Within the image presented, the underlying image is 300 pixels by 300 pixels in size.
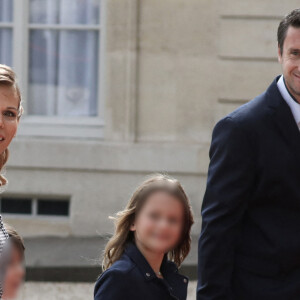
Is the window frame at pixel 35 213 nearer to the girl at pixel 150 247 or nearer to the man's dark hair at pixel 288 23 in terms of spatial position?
the girl at pixel 150 247

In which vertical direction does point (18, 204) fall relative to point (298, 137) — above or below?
below

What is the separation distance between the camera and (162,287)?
3367mm

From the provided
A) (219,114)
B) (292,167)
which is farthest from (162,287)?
(219,114)

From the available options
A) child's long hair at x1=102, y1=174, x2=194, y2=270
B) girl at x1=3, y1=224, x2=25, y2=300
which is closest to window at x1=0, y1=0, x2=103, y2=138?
child's long hair at x1=102, y1=174, x2=194, y2=270

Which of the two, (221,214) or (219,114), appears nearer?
(221,214)

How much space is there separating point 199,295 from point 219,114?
5346 millimetres

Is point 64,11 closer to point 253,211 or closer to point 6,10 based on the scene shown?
point 6,10

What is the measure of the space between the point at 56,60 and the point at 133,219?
5.77 m

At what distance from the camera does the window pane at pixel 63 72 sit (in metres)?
9.08

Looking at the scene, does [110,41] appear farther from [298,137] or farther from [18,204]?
[298,137]

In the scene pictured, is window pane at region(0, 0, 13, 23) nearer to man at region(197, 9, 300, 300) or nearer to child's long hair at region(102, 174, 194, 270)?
child's long hair at region(102, 174, 194, 270)

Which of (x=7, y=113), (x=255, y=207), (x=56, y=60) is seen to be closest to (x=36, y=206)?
(x=56, y=60)

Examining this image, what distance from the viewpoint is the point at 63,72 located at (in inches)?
360

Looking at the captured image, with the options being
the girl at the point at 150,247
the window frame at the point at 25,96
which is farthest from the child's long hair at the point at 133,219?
the window frame at the point at 25,96
